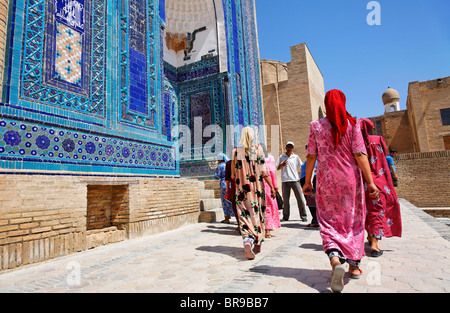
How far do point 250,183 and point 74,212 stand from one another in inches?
80.0

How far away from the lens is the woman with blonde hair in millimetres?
3221

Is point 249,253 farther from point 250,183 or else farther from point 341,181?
point 341,181

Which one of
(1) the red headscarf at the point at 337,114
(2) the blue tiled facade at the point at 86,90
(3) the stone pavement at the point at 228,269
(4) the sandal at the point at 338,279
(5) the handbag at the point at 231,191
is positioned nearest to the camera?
(4) the sandal at the point at 338,279

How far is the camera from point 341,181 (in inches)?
89.0

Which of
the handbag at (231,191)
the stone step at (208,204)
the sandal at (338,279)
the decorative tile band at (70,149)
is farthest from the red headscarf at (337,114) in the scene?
the stone step at (208,204)

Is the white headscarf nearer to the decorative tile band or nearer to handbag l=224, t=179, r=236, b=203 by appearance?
handbag l=224, t=179, r=236, b=203

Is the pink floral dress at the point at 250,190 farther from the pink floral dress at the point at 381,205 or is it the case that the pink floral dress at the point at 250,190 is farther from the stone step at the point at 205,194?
the stone step at the point at 205,194

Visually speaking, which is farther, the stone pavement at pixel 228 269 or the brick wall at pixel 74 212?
the brick wall at pixel 74 212

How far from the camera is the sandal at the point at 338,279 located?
1757 millimetres

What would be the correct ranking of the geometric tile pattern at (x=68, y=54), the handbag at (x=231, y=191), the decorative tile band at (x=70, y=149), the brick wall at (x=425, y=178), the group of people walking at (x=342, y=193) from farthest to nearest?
the brick wall at (x=425, y=178) → the handbag at (x=231, y=191) → the geometric tile pattern at (x=68, y=54) → the decorative tile band at (x=70, y=149) → the group of people walking at (x=342, y=193)

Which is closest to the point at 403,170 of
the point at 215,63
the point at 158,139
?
the point at 215,63

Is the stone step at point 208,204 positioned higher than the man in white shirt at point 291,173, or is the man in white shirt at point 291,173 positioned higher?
the man in white shirt at point 291,173

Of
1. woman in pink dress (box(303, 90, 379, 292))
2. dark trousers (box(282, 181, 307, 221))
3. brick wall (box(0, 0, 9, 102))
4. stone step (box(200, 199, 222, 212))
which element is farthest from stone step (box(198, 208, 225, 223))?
brick wall (box(0, 0, 9, 102))

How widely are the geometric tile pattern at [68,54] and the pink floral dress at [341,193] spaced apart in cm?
315
